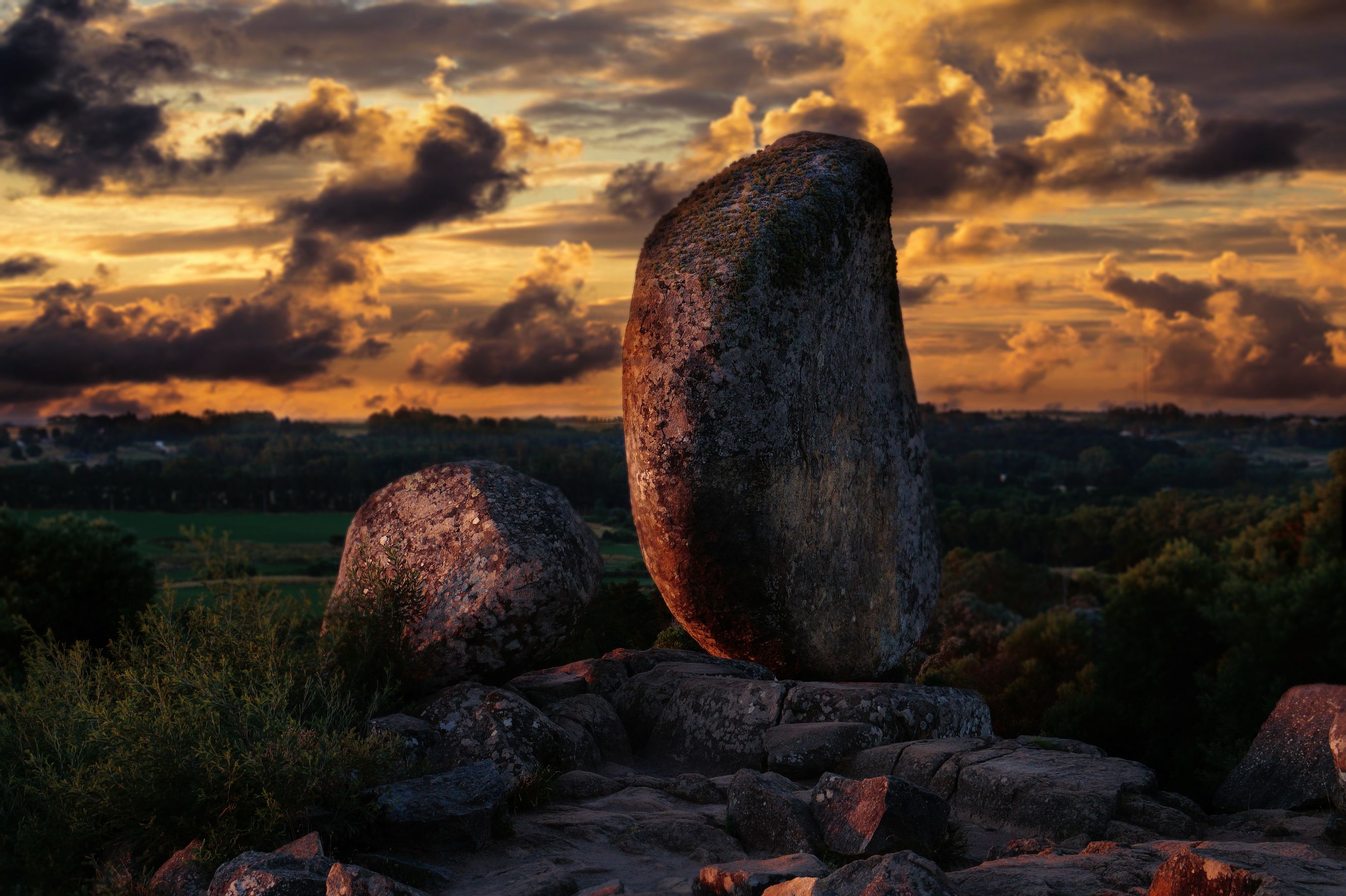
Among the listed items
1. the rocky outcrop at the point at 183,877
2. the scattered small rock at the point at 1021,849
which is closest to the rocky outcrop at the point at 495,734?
the rocky outcrop at the point at 183,877

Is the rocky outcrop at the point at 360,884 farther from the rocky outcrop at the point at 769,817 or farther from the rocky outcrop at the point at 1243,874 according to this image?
the rocky outcrop at the point at 1243,874

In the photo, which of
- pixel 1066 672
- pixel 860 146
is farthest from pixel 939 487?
pixel 860 146

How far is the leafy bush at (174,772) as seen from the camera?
8.27 meters

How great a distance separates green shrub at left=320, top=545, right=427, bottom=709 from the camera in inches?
457

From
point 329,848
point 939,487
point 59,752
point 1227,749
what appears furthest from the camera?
point 939,487

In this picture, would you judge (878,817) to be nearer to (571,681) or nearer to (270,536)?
(571,681)

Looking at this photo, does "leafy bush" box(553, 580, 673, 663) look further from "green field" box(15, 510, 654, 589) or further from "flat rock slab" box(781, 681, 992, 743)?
"green field" box(15, 510, 654, 589)

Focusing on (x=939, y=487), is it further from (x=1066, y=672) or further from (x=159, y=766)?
(x=159, y=766)

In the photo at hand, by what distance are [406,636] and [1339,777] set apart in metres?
8.78

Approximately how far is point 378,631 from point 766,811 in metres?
5.04

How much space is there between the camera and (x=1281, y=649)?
30484 millimetres

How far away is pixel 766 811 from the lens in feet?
28.4

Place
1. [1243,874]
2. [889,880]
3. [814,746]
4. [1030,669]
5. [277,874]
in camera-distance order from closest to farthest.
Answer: [889,880]
[1243,874]
[277,874]
[814,746]
[1030,669]

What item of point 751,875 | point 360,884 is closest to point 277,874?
point 360,884
